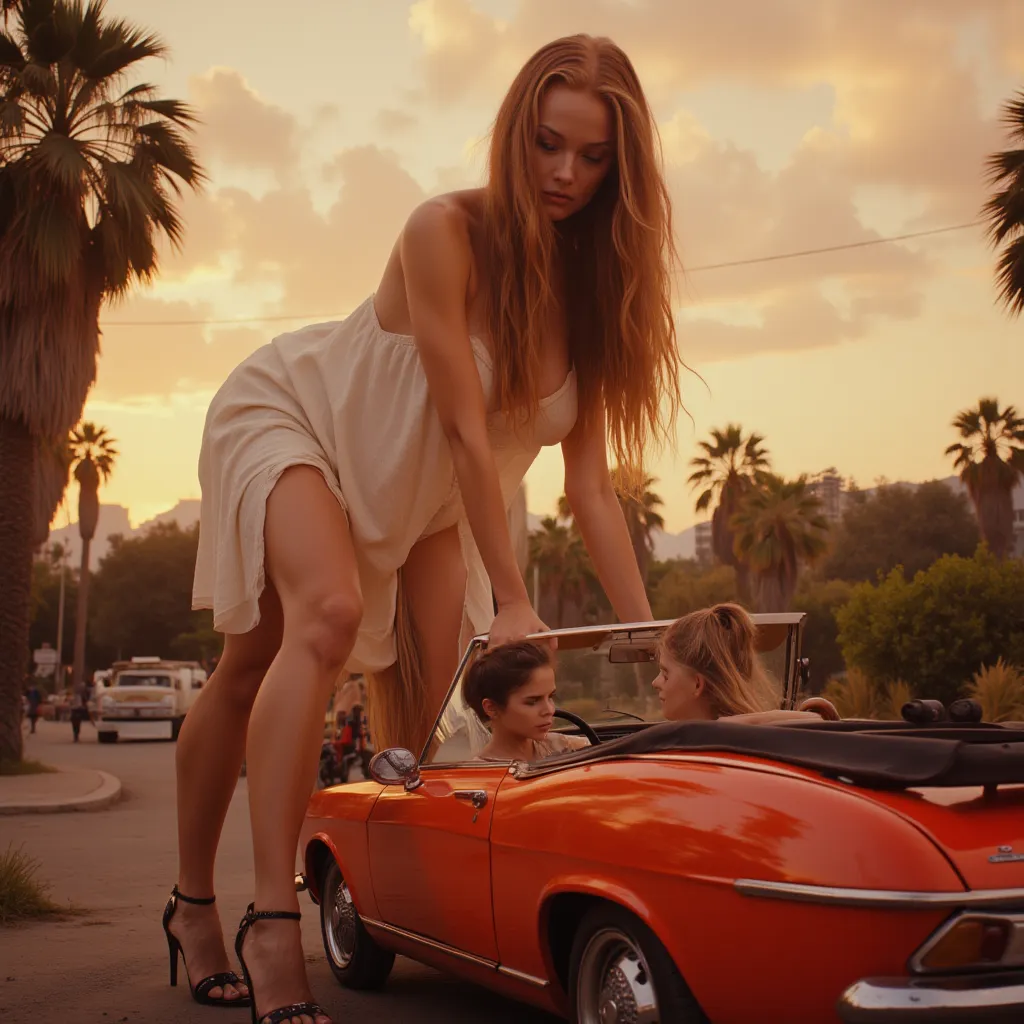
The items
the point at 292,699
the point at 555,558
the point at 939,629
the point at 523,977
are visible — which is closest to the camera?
the point at 523,977

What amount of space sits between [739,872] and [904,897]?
0.33 metres

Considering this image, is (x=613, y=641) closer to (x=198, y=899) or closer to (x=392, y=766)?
(x=392, y=766)

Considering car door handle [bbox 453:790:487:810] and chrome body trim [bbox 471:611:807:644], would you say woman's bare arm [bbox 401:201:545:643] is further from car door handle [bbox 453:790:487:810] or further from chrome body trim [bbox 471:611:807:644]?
car door handle [bbox 453:790:487:810]

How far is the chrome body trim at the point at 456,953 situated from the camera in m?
3.31

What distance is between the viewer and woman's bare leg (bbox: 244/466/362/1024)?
3.34m

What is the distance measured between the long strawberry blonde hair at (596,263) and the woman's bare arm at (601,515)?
10 centimetres

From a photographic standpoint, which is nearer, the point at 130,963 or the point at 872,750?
the point at 872,750

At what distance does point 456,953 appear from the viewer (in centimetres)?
371

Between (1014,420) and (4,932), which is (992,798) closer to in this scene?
(4,932)

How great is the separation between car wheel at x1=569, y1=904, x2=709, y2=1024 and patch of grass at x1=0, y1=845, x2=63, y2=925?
13.3ft

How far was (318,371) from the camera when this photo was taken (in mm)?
4000

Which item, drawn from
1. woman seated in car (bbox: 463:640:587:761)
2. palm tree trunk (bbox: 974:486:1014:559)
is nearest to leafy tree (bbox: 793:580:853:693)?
palm tree trunk (bbox: 974:486:1014:559)

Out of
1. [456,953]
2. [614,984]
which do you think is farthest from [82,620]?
[614,984]

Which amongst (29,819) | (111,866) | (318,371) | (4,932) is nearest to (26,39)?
(29,819)
